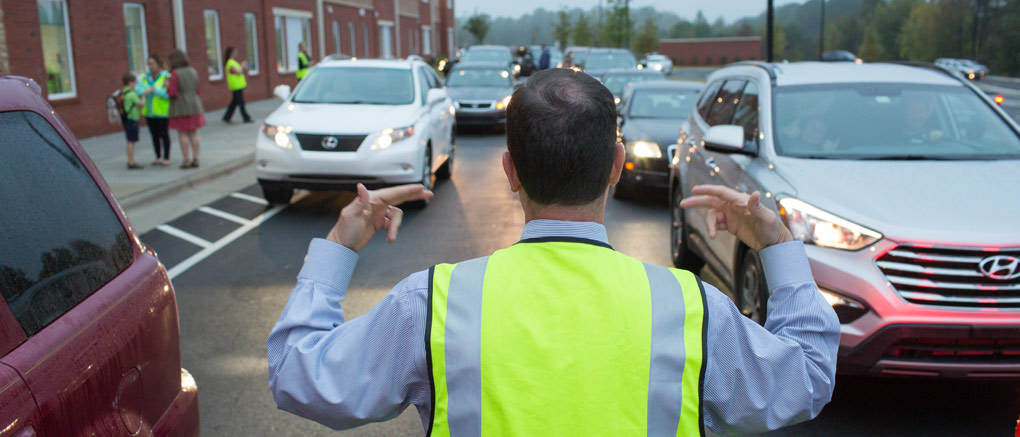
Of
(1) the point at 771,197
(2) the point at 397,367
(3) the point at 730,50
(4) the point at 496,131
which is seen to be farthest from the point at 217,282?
(3) the point at 730,50

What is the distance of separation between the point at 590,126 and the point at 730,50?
9496cm

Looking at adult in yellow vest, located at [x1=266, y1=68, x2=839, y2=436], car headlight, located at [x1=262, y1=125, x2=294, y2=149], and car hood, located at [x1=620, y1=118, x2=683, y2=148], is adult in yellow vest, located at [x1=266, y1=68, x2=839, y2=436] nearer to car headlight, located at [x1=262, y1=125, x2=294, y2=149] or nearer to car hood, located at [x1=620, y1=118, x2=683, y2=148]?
car headlight, located at [x1=262, y1=125, x2=294, y2=149]

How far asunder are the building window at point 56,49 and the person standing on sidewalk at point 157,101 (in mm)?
3898

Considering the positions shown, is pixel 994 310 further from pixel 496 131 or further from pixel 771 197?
pixel 496 131

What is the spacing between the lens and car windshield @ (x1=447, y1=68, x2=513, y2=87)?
68.4ft

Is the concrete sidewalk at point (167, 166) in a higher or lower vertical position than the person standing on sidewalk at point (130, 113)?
lower

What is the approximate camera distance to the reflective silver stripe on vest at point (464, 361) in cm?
147

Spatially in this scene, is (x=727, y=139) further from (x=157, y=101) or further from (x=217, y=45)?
(x=217, y=45)

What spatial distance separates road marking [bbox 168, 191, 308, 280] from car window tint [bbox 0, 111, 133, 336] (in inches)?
200

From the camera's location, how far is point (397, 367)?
1544mm

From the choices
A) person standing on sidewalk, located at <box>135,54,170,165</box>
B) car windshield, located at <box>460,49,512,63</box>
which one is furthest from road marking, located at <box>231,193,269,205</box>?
car windshield, located at <box>460,49,512,63</box>

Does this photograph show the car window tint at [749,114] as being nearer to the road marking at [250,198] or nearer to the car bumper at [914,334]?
the car bumper at [914,334]

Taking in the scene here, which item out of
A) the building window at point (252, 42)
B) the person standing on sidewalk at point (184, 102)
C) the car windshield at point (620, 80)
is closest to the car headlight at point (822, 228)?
the person standing on sidewalk at point (184, 102)

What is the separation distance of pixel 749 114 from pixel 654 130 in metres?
4.83
